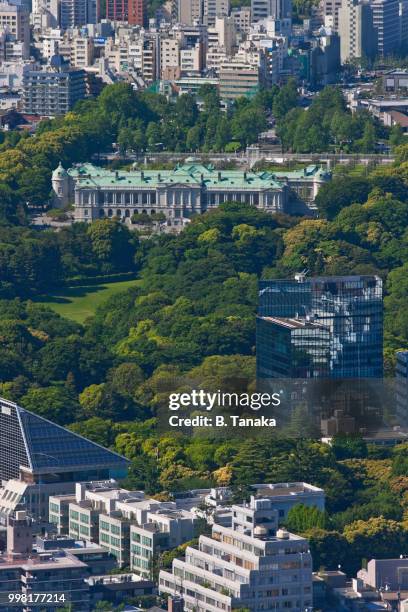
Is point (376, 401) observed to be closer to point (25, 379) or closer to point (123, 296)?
point (25, 379)

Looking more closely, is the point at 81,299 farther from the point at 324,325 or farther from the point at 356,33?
the point at 356,33

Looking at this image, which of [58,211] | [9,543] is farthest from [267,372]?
[58,211]

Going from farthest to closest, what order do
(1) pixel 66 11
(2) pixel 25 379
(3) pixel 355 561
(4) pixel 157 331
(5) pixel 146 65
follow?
(1) pixel 66 11 → (5) pixel 146 65 → (4) pixel 157 331 → (2) pixel 25 379 → (3) pixel 355 561

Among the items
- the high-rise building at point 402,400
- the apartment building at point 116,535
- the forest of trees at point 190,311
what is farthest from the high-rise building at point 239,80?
the apartment building at point 116,535

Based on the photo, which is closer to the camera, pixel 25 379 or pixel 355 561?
pixel 355 561

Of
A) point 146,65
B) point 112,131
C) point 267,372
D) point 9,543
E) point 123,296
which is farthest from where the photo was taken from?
point 146,65

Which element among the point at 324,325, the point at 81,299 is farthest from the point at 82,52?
the point at 324,325
